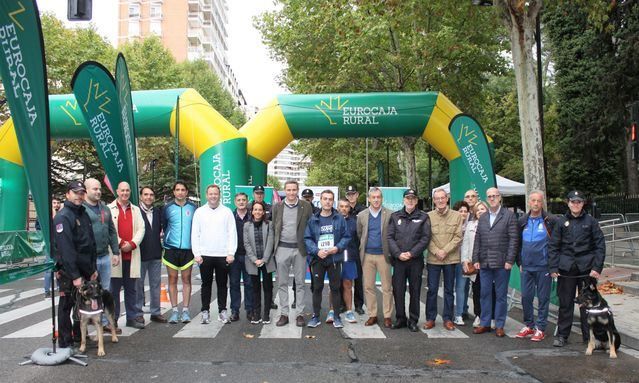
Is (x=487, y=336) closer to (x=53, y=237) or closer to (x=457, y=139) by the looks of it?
(x=53, y=237)

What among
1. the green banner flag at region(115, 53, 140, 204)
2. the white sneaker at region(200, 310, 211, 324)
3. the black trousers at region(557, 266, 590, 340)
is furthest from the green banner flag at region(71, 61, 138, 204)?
the black trousers at region(557, 266, 590, 340)

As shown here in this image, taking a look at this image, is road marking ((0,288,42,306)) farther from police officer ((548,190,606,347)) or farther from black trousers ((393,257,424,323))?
police officer ((548,190,606,347))

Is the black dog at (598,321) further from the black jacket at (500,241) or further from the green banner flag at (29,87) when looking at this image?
the green banner flag at (29,87)

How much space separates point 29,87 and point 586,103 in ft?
88.7

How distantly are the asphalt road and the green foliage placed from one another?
2176 cm

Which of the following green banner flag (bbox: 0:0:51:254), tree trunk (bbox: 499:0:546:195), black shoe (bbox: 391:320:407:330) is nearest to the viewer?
green banner flag (bbox: 0:0:51:254)

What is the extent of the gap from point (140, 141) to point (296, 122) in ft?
67.3

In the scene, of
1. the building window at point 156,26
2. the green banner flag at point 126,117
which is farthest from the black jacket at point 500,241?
the building window at point 156,26

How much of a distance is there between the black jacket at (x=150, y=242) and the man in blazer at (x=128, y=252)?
8.2 inches

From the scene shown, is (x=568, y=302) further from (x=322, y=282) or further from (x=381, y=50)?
(x=381, y=50)

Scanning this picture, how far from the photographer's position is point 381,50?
68.6 ft

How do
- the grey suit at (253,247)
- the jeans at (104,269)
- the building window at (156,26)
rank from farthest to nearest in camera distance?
1. the building window at (156,26)
2. the grey suit at (253,247)
3. the jeans at (104,269)

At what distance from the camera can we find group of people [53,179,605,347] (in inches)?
282

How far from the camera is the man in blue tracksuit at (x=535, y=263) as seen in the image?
7.11 meters
